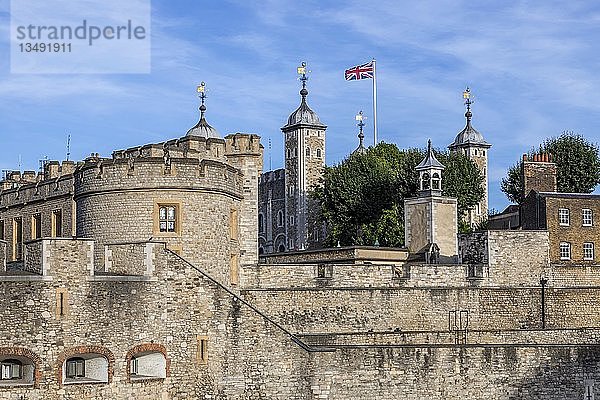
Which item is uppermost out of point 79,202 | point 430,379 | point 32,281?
point 79,202

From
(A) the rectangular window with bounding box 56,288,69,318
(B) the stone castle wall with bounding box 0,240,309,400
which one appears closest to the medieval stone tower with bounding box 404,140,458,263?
(B) the stone castle wall with bounding box 0,240,309,400

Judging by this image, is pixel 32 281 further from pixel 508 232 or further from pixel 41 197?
pixel 508 232

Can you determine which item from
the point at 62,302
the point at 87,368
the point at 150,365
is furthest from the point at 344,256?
the point at 62,302

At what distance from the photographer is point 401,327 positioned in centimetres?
4956

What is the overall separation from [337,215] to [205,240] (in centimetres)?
3959

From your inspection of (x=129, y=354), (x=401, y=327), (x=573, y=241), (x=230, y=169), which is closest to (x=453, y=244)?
(x=573, y=241)

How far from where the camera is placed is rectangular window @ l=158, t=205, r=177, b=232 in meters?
42.2

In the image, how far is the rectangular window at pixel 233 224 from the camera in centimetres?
4438

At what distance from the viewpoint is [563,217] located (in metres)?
61.8

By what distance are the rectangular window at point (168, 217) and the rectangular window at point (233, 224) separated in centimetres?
266

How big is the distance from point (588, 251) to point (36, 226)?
1101 inches

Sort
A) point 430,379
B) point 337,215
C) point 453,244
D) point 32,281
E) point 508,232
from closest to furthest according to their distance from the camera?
point 32,281, point 430,379, point 508,232, point 453,244, point 337,215

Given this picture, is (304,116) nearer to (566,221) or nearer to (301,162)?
(301,162)

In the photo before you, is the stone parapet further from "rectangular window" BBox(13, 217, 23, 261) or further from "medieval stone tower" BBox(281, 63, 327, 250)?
"medieval stone tower" BBox(281, 63, 327, 250)
